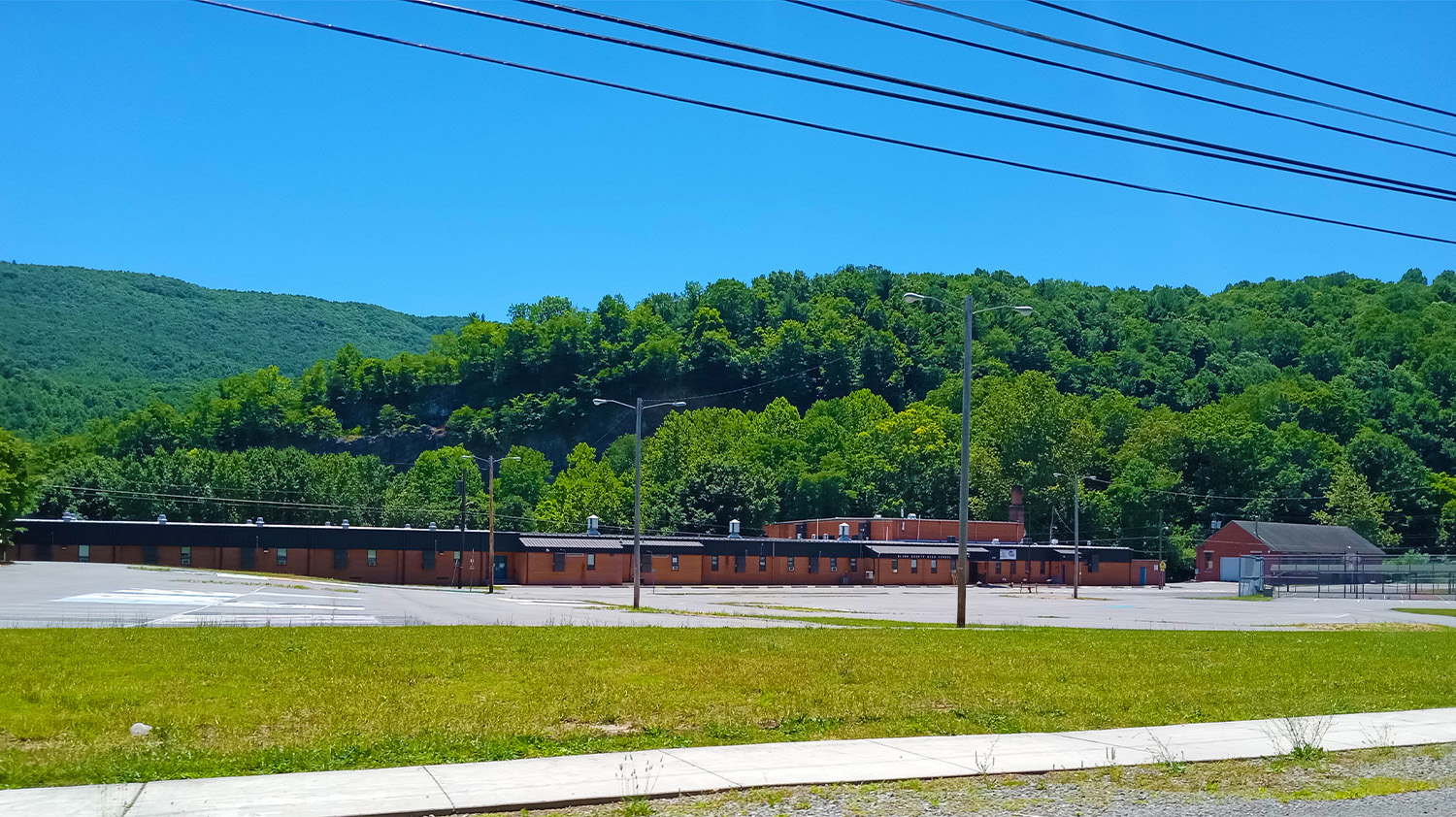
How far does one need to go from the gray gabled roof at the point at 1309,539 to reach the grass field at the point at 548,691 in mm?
97808

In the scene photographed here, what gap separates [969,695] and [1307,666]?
9291 millimetres

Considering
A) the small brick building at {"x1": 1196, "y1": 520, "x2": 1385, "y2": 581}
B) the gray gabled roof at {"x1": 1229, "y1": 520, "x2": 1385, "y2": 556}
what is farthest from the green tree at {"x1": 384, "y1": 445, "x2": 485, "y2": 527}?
the gray gabled roof at {"x1": 1229, "y1": 520, "x2": 1385, "y2": 556}

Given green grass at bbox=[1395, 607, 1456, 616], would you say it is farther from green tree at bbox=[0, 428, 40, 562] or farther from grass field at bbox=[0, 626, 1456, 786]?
green tree at bbox=[0, 428, 40, 562]

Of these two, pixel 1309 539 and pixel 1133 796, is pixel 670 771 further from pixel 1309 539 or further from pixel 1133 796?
pixel 1309 539

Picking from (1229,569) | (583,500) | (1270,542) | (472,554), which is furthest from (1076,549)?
(583,500)

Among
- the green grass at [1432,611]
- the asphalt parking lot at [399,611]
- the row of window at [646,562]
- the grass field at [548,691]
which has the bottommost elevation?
the row of window at [646,562]

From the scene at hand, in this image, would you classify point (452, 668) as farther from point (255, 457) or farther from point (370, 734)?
point (255, 457)

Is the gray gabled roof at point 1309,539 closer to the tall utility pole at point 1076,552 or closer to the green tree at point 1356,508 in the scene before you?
the green tree at point 1356,508

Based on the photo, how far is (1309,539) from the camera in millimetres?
119625

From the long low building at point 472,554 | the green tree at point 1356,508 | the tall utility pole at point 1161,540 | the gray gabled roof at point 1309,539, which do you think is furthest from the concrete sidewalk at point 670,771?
the green tree at point 1356,508

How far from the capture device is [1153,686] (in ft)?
60.2

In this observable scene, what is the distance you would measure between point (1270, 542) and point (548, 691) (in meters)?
113

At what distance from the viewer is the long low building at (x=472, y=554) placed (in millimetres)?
78125

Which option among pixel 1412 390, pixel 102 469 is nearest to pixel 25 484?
pixel 102 469
